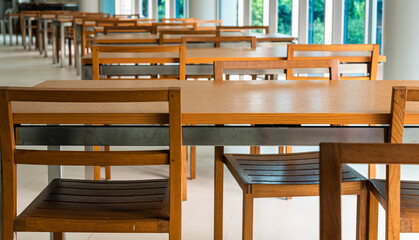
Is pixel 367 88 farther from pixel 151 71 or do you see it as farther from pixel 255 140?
pixel 151 71

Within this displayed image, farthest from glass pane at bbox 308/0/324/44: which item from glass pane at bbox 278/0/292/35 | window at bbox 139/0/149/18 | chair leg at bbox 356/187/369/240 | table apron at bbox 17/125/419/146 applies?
window at bbox 139/0/149/18

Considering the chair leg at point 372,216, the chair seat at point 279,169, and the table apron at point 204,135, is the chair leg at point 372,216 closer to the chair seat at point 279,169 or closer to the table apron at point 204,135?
the chair seat at point 279,169

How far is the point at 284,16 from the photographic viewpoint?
808cm

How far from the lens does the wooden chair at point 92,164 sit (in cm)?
130

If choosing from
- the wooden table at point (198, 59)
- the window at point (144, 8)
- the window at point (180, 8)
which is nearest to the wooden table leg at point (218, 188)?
the wooden table at point (198, 59)

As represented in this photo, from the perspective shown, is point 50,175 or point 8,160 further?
point 50,175

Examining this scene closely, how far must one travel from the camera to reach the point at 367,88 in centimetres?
199

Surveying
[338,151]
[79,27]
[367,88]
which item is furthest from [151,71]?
[79,27]

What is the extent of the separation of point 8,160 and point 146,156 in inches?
11.8

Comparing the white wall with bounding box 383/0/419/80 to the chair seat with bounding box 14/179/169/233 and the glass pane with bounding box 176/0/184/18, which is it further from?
the glass pane with bounding box 176/0/184/18

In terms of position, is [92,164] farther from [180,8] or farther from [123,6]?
[123,6]

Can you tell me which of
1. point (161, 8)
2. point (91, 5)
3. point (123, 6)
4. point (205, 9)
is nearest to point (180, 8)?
point (161, 8)

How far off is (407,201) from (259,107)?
1.37 ft

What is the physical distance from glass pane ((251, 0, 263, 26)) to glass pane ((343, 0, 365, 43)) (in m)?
2.67
